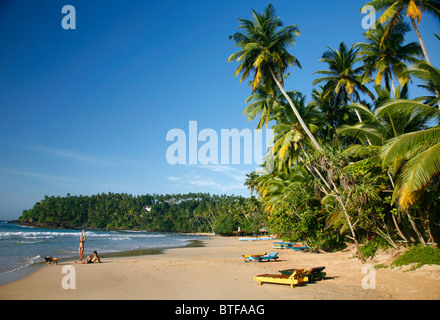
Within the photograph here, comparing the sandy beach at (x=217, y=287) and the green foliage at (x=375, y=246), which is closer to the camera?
the sandy beach at (x=217, y=287)

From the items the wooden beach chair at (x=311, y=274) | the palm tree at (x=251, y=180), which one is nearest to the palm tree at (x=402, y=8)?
the wooden beach chair at (x=311, y=274)

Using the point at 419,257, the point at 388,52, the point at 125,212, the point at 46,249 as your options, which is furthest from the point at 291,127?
the point at 125,212

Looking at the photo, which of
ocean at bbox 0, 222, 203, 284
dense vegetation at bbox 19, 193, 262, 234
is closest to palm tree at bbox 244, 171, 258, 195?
ocean at bbox 0, 222, 203, 284

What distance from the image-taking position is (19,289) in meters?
8.52

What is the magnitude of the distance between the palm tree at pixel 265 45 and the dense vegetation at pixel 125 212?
95333 mm

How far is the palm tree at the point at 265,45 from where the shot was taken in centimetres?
1694

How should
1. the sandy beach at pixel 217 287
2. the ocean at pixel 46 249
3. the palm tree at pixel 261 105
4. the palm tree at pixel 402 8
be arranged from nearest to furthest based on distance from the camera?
the sandy beach at pixel 217 287 < the palm tree at pixel 402 8 < the ocean at pixel 46 249 < the palm tree at pixel 261 105

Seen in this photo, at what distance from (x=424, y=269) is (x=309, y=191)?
37.6ft

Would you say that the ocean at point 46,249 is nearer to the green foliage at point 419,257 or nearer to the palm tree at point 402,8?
the green foliage at point 419,257

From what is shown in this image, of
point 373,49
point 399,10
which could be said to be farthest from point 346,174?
point 373,49

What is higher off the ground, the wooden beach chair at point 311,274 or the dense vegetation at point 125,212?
the wooden beach chair at point 311,274

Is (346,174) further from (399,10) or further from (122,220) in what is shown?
(122,220)

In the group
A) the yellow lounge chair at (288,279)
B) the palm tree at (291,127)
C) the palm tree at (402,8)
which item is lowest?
the yellow lounge chair at (288,279)

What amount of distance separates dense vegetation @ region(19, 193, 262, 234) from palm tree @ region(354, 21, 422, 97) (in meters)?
97.7
